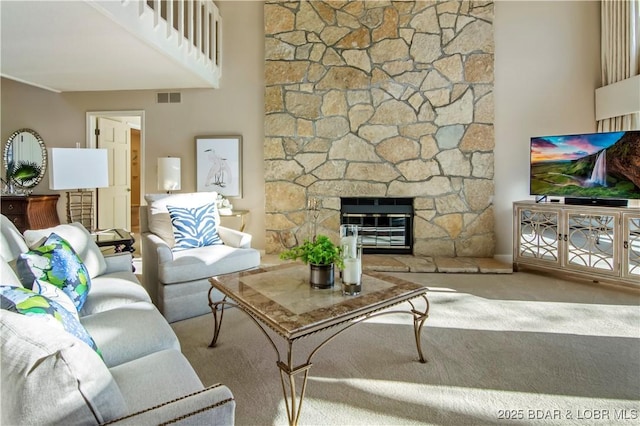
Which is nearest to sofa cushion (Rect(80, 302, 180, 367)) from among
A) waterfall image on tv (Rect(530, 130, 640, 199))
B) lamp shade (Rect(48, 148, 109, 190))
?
lamp shade (Rect(48, 148, 109, 190))

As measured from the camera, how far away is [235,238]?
336cm

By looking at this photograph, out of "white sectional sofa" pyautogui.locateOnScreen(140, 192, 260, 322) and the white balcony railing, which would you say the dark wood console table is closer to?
"white sectional sofa" pyautogui.locateOnScreen(140, 192, 260, 322)

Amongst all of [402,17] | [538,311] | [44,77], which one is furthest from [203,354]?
[402,17]

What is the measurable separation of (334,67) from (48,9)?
119 inches

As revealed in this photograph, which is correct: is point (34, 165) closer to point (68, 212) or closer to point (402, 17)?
point (68, 212)

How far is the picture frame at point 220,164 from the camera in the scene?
4926 millimetres

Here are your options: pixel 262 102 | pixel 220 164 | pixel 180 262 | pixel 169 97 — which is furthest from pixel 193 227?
pixel 169 97

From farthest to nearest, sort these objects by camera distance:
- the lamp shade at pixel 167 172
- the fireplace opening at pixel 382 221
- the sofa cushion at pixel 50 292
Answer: the fireplace opening at pixel 382 221 → the lamp shade at pixel 167 172 → the sofa cushion at pixel 50 292

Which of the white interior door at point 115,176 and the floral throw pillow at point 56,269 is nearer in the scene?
the floral throw pillow at point 56,269

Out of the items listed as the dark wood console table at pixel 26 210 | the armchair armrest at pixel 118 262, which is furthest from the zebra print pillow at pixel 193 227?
the dark wood console table at pixel 26 210

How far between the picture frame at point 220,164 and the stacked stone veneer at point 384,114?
0.42m

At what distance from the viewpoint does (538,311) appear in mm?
2980

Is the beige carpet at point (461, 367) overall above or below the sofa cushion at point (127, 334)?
below

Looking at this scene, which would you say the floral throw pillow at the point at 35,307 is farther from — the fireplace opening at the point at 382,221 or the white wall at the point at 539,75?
the white wall at the point at 539,75
